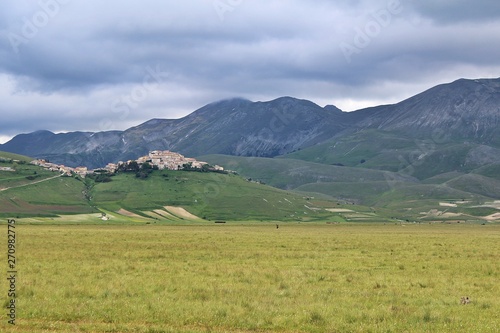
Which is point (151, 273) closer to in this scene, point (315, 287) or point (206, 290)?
point (206, 290)

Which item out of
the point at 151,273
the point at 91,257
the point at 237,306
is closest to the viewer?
the point at 237,306

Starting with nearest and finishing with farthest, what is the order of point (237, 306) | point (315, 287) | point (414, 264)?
point (237, 306), point (315, 287), point (414, 264)

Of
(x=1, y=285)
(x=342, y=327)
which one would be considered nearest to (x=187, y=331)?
(x=342, y=327)

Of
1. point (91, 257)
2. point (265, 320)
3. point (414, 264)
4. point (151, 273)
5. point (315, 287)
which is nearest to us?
point (265, 320)

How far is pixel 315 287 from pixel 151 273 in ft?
38.7

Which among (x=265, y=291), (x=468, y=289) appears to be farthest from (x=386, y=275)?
(x=265, y=291)

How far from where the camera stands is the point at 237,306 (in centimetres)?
2544

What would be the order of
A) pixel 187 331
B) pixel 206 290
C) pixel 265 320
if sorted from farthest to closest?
pixel 206 290 < pixel 265 320 < pixel 187 331

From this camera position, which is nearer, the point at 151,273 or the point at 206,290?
the point at 206,290

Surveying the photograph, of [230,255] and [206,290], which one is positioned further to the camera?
[230,255]

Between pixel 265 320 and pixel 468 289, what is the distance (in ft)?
48.5

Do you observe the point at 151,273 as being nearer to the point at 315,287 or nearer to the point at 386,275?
the point at 315,287

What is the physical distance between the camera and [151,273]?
37344 millimetres

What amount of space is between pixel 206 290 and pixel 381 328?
11.1 metres
